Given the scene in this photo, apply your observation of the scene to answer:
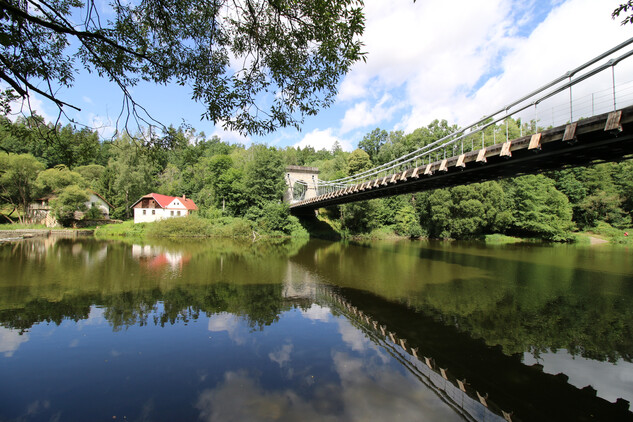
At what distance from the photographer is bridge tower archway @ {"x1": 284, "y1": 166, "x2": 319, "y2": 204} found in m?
45.5

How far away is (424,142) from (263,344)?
42.9m

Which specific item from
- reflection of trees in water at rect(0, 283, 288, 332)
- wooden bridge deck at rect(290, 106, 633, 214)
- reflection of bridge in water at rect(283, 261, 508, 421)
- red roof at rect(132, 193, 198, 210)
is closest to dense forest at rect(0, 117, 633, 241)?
red roof at rect(132, 193, 198, 210)

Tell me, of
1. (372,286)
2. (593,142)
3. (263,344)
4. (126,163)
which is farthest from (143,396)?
(126,163)

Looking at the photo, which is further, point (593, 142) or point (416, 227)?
point (416, 227)

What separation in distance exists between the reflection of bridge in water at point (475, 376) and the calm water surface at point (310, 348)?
0.03 metres

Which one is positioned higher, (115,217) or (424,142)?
(424,142)

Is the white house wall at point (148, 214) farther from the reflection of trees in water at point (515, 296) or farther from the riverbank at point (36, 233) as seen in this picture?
the reflection of trees in water at point (515, 296)

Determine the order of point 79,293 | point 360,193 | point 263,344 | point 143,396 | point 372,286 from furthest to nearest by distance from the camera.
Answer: point 360,193 → point 372,286 → point 79,293 → point 263,344 → point 143,396

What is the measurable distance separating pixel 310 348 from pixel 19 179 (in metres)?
45.1

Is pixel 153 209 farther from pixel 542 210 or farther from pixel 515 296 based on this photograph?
pixel 542 210

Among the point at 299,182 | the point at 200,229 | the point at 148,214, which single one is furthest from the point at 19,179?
the point at 299,182

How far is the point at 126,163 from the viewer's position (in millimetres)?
45562

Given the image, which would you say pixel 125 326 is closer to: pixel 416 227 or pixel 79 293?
pixel 79 293

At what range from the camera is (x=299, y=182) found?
45.7 meters
